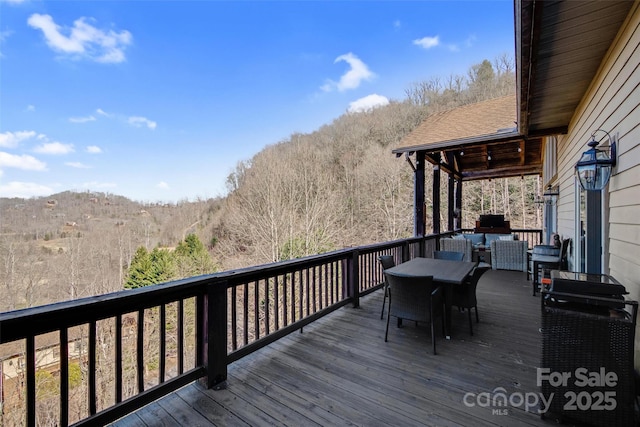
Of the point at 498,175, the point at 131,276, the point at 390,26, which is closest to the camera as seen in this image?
the point at 498,175

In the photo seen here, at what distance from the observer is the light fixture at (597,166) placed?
238cm

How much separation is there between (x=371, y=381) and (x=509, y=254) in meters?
5.75

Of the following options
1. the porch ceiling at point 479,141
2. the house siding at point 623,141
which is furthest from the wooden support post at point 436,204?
the house siding at point 623,141

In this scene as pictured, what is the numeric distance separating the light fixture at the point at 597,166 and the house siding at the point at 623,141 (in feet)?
0.23

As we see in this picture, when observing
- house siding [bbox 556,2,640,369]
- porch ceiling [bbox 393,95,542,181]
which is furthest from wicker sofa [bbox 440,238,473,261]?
house siding [bbox 556,2,640,369]

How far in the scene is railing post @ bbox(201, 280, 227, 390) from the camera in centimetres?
221

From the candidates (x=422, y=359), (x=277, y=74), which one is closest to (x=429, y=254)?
(x=422, y=359)

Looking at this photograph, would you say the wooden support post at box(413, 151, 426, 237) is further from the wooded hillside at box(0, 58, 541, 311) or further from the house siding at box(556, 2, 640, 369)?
the wooded hillside at box(0, 58, 541, 311)

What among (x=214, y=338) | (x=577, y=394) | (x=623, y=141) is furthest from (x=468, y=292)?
(x=214, y=338)

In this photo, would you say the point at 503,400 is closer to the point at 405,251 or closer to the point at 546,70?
the point at 546,70

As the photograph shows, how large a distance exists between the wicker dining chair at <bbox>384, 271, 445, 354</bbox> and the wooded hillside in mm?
12053

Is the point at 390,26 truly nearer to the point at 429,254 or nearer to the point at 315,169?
the point at 315,169

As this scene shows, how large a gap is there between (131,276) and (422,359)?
14157mm

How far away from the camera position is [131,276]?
12914 millimetres
